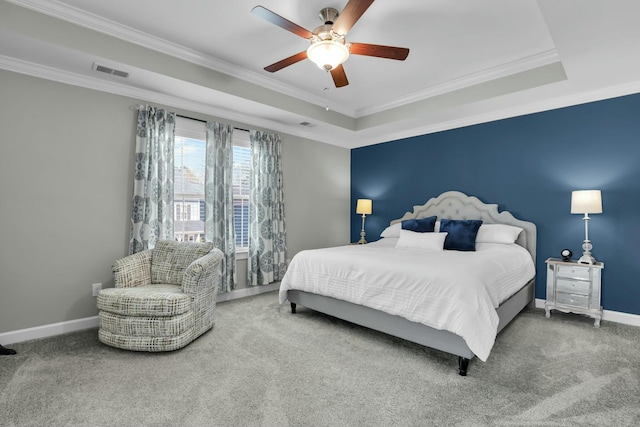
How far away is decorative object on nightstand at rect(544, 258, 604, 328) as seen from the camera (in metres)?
3.34

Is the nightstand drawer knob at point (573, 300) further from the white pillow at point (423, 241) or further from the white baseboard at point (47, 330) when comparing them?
the white baseboard at point (47, 330)

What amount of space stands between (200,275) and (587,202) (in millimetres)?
3935

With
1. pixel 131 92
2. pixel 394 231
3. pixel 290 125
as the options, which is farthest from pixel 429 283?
pixel 131 92

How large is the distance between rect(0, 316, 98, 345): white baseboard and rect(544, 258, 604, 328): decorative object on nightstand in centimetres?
485

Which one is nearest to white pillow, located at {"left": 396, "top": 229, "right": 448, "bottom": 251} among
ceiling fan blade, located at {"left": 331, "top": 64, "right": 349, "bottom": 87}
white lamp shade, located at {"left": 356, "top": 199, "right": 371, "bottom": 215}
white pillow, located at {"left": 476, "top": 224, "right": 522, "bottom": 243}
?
white pillow, located at {"left": 476, "top": 224, "right": 522, "bottom": 243}

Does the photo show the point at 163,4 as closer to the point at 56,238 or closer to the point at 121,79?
the point at 121,79

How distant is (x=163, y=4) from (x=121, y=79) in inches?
43.0

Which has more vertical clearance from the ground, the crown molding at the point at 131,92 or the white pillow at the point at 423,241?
the crown molding at the point at 131,92

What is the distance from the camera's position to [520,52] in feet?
10.6

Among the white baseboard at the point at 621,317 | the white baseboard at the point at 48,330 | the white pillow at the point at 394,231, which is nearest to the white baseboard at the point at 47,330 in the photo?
the white baseboard at the point at 48,330

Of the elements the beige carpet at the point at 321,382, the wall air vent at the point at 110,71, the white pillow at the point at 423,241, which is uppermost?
the wall air vent at the point at 110,71

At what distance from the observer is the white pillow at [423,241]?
3873 millimetres

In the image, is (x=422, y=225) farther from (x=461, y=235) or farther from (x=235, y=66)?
(x=235, y=66)

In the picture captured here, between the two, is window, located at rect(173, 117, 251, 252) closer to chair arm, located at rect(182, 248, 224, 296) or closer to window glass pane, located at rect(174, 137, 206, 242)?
window glass pane, located at rect(174, 137, 206, 242)
